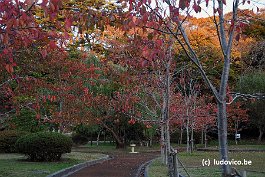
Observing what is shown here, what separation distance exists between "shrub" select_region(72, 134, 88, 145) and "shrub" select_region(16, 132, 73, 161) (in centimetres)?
1791

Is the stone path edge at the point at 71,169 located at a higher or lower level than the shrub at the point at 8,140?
lower

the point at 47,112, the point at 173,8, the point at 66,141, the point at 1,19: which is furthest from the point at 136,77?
the point at 47,112

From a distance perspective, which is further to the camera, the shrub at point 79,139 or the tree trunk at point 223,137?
the shrub at point 79,139

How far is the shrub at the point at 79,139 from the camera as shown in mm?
34103

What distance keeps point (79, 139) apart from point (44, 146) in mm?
19145

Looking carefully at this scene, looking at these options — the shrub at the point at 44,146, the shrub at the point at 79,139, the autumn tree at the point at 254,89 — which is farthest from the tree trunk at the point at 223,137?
the shrub at the point at 79,139

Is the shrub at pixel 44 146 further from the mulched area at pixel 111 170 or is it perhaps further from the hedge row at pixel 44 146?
the mulched area at pixel 111 170

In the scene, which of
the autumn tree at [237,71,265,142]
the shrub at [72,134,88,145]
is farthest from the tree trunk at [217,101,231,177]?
the shrub at [72,134,88,145]

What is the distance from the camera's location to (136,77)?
38.9ft

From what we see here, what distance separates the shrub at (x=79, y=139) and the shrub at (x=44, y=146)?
705 inches

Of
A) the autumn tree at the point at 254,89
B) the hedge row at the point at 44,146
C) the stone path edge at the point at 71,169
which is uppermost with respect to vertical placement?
the autumn tree at the point at 254,89

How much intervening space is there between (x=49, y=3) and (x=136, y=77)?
7990 millimetres

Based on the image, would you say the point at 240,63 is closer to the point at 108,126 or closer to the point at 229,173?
the point at 108,126

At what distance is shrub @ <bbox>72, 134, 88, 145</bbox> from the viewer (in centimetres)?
3410
